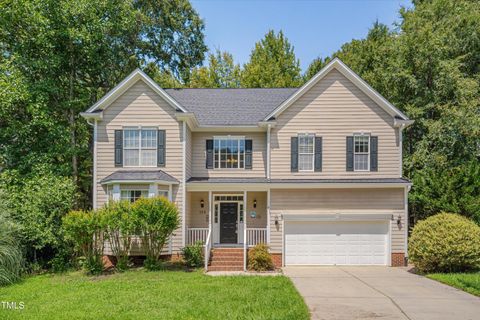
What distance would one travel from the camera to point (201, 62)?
30016 mm

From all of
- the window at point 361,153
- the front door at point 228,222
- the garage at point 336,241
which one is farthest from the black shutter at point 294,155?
the front door at point 228,222

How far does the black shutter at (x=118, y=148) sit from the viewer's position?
54.1 ft

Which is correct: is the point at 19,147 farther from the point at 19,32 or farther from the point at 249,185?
the point at 249,185

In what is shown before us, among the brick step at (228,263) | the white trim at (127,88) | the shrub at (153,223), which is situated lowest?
the brick step at (228,263)

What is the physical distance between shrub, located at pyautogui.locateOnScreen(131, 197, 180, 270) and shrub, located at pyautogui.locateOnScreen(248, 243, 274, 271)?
3.20 meters

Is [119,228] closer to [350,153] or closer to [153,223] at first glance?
[153,223]

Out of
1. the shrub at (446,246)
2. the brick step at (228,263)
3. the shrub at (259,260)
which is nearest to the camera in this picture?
the shrub at (446,246)

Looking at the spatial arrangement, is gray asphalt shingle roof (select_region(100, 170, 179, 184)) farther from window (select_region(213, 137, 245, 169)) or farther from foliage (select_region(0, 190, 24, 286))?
foliage (select_region(0, 190, 24, 286))

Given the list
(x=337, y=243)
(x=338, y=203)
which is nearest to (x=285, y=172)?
(x=338, y=203)

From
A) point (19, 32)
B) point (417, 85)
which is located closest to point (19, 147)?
point (19, 32)

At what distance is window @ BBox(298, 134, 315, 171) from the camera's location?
56.3 ft

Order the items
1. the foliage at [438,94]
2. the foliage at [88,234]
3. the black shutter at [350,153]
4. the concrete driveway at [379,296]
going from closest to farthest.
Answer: the concrete driveway at [379,296]
the foliage at [88,234]
the black shutter at [350,153]
the foliage at [438,94]

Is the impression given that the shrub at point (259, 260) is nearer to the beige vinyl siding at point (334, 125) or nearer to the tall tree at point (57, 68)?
the beige vinyl siding at point (334, 125)

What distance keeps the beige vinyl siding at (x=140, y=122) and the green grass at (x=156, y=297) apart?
4.51 meters
